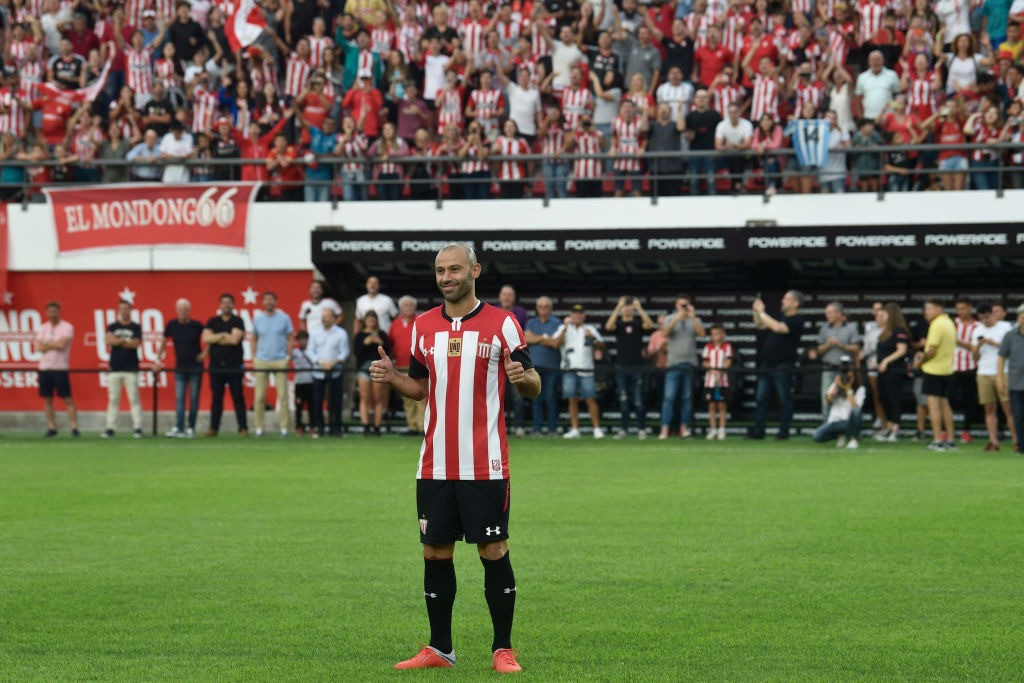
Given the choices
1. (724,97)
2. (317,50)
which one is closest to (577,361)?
(724,97)

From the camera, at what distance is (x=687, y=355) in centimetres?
2211

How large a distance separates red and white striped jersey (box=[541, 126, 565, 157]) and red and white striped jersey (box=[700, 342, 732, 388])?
4.20 meters

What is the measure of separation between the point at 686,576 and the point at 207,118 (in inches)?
738

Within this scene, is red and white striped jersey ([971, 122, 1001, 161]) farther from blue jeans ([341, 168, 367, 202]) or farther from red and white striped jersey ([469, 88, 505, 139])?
blue jeans ([341, 168, 367, 202])

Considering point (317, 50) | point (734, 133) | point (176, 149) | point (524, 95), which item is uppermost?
point (317, 50)

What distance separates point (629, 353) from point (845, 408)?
3492mm

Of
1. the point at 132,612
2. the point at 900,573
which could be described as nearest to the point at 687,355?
the point at 900,573

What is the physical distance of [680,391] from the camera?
73.5ft

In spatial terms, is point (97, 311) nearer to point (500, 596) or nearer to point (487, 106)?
Result: point (487, 106)

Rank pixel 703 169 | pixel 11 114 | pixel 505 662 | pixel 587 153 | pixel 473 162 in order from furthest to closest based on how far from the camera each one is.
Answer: pixel 11 114 < pixel 473 162 < pixel 703 169 < pixel 587 153 < pixel 505 662

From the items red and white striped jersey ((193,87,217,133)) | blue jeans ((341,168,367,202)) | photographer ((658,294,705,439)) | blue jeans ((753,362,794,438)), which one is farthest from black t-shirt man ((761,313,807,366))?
red and white striped jersey ((193,87,217,133))

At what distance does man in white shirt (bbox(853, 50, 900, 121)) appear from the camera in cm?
2328

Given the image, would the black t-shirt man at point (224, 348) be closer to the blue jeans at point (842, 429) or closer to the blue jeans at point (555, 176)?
the blue jeans at point (555, 176)

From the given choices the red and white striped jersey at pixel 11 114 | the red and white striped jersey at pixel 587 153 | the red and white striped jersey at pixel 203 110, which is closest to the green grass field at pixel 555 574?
the red and white striped jersey at pixel 587 153
